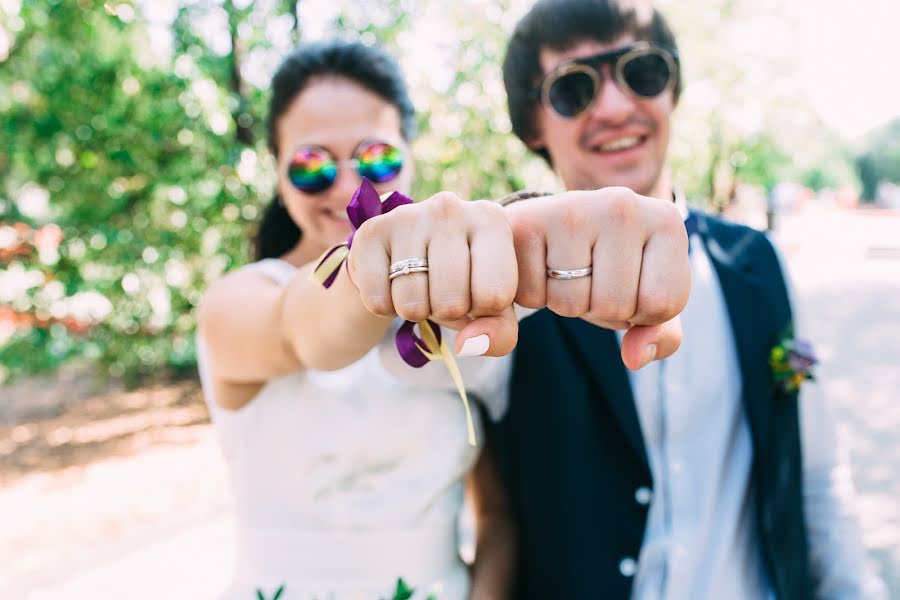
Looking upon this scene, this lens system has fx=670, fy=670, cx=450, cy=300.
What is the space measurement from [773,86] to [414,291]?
16.9 metres

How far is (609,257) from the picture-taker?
81 centimetres

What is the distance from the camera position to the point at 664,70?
1.73 m

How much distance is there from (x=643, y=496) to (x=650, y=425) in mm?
188

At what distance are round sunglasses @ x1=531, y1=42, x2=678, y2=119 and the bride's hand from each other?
1006mm

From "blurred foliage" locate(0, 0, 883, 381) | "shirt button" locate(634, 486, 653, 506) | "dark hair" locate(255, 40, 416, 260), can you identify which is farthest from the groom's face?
"blurred foliage" locate(0, 0, 883, 381)

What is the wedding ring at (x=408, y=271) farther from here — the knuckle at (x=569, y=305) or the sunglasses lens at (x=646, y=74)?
the sunglasses lens at (x=646, y=74)

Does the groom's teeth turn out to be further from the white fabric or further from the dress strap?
the dress strap

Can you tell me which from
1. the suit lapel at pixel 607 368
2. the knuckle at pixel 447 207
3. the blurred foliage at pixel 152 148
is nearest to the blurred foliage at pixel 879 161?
the blurred foliage at pixel 152 148

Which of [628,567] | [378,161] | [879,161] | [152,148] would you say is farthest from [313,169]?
[879,161]

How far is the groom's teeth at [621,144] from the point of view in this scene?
1753 mm

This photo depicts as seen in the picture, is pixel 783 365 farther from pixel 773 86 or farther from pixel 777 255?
pixel 773 86

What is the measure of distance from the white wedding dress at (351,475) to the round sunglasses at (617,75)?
0.71m

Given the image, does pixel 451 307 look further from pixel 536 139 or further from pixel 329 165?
pixel 536 139

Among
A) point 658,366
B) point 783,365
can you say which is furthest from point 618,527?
point 783,365
